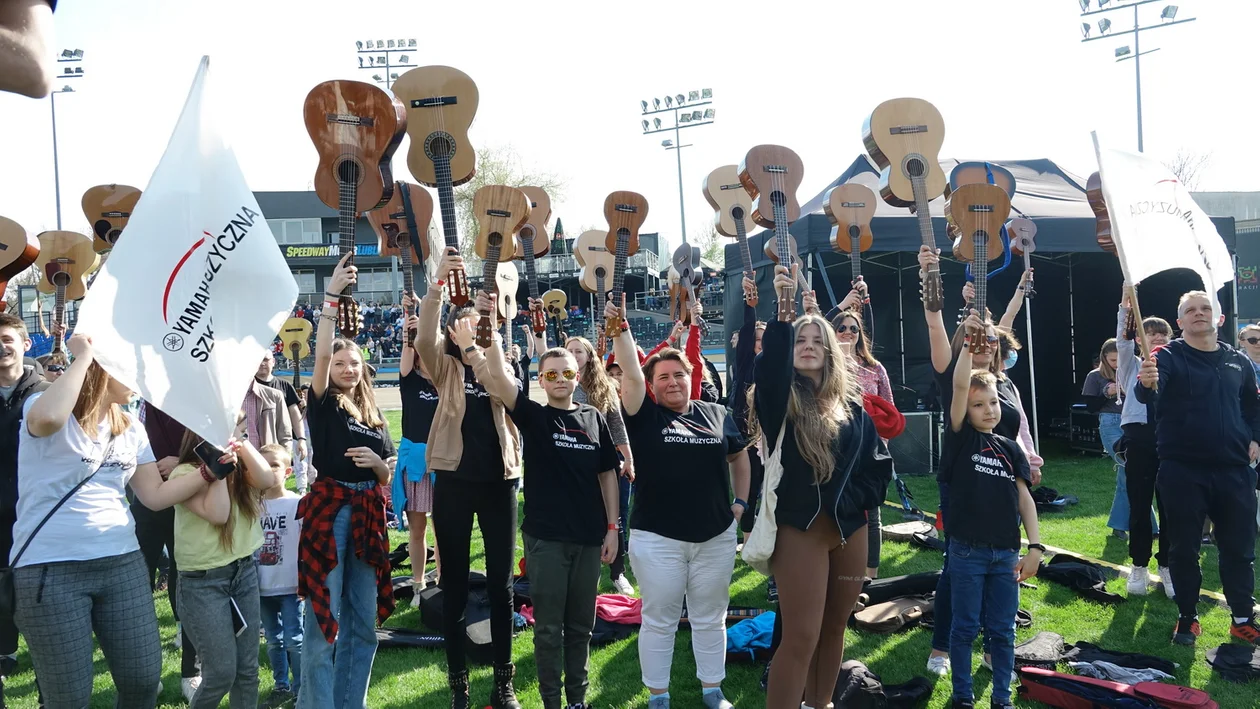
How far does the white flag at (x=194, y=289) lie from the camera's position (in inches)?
113

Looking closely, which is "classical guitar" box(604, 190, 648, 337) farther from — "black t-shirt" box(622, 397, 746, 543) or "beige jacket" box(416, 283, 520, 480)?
"black t-shirt" box(622, 397, 746, 543)

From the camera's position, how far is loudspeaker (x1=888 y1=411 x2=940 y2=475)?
1053 centimetres

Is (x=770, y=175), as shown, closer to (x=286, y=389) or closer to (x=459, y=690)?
(x=459, y=690)

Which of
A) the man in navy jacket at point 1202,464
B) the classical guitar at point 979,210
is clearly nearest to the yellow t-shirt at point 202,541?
the classical guitar at point 979,210

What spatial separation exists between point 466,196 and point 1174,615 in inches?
1469

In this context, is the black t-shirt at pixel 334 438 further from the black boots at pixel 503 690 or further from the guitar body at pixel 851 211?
the guitar body at pixel 851 211

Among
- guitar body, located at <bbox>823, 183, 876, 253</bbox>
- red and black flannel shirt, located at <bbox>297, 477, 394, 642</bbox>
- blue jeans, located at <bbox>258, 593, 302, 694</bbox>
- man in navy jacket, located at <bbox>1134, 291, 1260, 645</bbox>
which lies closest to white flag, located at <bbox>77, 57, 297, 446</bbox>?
red and black flannel shirt, located at <bbox>297, 477, 394, 642</bbox>

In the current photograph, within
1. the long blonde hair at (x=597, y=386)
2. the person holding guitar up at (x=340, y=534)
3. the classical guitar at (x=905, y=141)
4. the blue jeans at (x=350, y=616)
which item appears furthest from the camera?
the classical guitar at (x=905, y=141)

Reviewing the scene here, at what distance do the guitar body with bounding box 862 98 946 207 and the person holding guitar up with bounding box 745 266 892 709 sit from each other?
7.74 feet

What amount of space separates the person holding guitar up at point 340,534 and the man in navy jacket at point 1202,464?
440 centimetres

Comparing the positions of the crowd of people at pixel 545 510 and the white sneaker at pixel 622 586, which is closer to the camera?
the crowd of people at pixel 545 510

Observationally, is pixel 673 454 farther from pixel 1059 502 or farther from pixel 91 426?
pixel 1059 502

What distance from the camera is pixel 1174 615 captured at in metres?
5.48

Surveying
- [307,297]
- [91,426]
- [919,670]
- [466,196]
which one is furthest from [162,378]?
[307,297]
